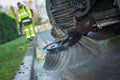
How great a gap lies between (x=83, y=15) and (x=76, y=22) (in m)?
0.30

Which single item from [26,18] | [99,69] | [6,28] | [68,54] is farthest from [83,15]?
[6,28]

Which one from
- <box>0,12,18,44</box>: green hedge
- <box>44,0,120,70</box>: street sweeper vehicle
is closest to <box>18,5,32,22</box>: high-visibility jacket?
<box>0,12,18,44</box>: green hedge

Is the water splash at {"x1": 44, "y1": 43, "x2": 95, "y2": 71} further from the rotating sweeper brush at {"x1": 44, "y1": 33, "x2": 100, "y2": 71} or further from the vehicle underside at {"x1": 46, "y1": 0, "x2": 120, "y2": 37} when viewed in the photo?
the vehicle underside at {"x1": 46, "y1": 0, "x2": 120, "y2": 37}

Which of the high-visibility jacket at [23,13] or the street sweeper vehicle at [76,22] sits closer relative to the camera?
the street sweeper vehicle at [76,22]

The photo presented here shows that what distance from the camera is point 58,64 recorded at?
6.54m

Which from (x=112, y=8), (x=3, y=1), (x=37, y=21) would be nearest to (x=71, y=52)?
(x=112, y=8)

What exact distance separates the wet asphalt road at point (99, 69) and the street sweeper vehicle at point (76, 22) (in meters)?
0.22

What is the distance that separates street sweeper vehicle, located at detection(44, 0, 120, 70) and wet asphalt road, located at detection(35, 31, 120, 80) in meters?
0.22

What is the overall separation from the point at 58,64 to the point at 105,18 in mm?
1399

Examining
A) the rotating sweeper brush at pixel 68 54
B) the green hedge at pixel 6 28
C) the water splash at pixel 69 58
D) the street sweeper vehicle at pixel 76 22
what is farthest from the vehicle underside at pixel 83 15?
the green hedge at pixel 6 28

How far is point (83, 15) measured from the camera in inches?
245

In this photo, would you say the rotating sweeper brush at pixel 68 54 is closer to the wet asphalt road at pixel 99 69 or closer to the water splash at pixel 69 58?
the water splash at pixel 69 58

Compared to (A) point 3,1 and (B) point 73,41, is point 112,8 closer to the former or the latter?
(B) point 73,41

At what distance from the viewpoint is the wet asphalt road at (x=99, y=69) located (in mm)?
4935
